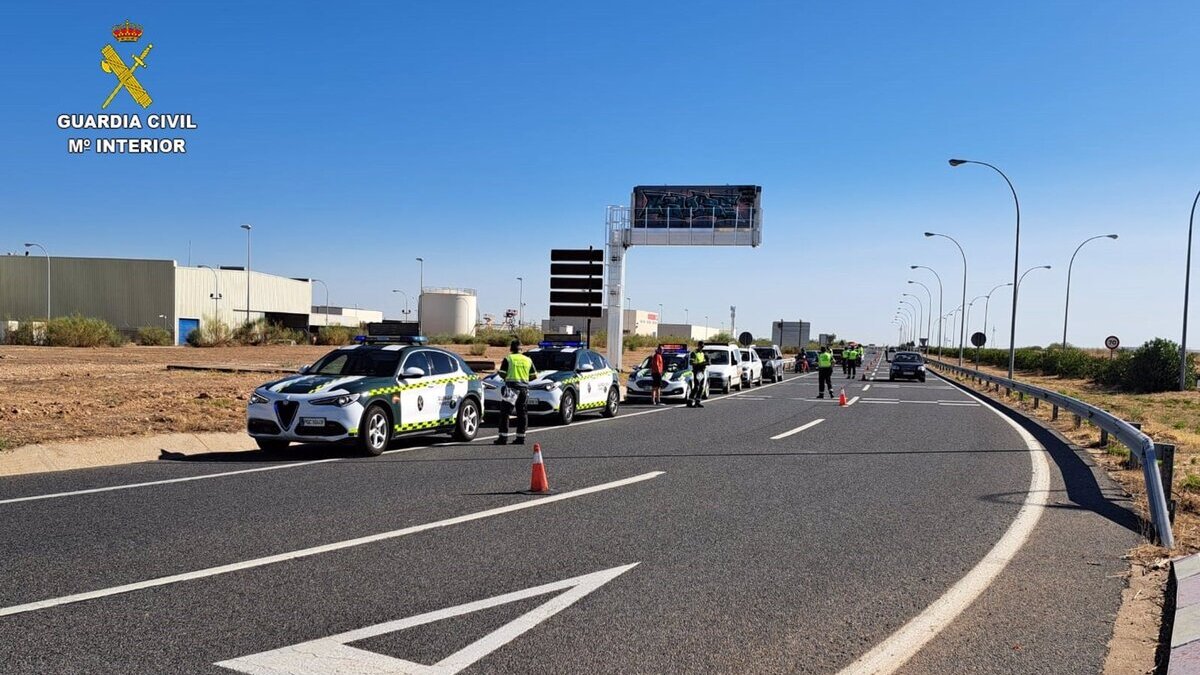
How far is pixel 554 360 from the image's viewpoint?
19.5 metres

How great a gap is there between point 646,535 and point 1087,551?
3448 mm

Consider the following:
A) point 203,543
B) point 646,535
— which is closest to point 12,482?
point 203,543

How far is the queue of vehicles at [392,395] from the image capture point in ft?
40.1

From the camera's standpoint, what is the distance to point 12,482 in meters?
9.81

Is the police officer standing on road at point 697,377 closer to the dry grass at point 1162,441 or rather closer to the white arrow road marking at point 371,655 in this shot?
the dry grass at point 1162,441

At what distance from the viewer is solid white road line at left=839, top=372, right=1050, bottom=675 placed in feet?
15.1

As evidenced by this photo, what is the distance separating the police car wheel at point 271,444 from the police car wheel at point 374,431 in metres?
1.22

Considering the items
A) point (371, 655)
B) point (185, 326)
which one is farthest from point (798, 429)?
point (185, 326)

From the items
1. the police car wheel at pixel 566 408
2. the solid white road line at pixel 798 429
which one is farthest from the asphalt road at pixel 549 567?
the police car wheel at pixel 566 408

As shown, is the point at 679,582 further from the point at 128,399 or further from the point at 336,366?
the point at 128,399

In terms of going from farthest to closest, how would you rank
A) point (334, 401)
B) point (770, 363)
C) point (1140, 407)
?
1. point (770, 363)
2. point (1140, 407)
3. point (334, 401)

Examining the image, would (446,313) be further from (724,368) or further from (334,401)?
(334,401)

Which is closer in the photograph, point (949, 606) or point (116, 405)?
point (949, 606)

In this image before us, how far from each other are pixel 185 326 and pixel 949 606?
7438 centimetres
